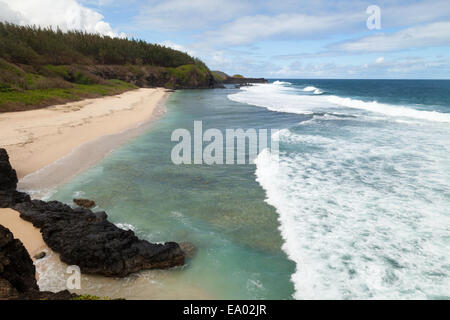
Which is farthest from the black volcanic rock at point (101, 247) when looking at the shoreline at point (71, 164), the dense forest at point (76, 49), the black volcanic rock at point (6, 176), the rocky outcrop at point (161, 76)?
the rocky outcrop at point (161, 76)

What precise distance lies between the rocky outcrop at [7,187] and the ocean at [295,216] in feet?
3.56

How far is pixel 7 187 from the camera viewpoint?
8773 mm

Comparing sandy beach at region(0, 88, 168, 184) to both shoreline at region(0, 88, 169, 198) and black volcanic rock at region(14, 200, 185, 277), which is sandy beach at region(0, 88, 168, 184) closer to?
shoreline at region(0, 88, 169, 198)

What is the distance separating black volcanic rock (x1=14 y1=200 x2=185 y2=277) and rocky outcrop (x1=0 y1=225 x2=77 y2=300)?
4.03 feet

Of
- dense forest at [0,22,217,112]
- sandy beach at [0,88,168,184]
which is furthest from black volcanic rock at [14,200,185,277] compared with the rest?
dense forest at [0,22,217,112]

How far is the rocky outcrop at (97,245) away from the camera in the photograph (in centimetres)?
562

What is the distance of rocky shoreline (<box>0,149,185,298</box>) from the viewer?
5625 millimetres

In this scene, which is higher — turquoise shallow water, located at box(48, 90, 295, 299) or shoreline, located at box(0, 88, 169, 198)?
shoreline, located at box(0, 88, 169, 198)

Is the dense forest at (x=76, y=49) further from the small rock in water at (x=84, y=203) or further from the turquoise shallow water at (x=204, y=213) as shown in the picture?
the small rock in water at (x=84, y=203)

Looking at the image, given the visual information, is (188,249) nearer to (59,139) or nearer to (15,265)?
(15,265)

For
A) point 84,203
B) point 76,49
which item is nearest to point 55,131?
point 84,203

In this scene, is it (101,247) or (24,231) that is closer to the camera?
(101,247)

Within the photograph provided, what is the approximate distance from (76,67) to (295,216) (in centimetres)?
5477

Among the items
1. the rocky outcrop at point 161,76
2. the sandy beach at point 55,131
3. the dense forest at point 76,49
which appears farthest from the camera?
the rocky outcrop at point 161,76
